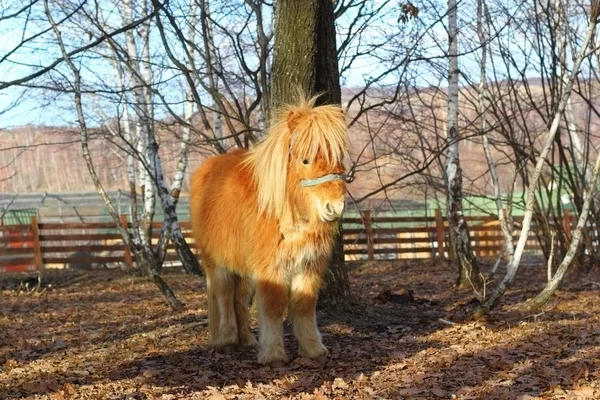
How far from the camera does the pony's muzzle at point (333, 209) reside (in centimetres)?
562

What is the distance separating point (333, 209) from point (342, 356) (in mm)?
1338

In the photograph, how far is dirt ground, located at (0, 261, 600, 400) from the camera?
17.4ft

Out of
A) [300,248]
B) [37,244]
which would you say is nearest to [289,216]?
[300,248]

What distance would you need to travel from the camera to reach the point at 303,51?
7.29 meters

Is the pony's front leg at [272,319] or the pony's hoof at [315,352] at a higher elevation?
the pony's front leg at [272,319]

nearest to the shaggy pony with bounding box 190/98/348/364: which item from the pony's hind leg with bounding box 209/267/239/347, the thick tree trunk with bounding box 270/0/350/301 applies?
the pony's hind leg with bounding box 209/267/239/347

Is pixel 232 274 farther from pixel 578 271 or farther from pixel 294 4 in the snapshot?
pixel 578 271

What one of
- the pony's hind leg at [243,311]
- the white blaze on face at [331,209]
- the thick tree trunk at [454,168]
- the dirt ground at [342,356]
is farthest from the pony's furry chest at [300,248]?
the thick tree trunk at [454,168]

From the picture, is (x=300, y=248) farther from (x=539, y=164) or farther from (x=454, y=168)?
(x=454, y=168)

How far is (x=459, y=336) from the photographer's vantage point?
22.9 feet

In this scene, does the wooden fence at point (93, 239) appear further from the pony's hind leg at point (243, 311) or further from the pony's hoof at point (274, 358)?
the pony's hoof at point (274, 358)

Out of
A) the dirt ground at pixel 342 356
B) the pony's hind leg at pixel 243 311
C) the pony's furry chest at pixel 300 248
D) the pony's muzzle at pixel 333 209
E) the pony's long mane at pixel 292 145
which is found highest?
the pony's long mane at pixel 292 145

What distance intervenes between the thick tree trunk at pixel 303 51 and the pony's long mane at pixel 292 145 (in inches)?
44.7

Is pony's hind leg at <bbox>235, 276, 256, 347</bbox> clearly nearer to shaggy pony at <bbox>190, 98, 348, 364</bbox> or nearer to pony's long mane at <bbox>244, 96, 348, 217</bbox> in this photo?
shaggy pony at <bbox>190, 98, 348, 364</bbox>
